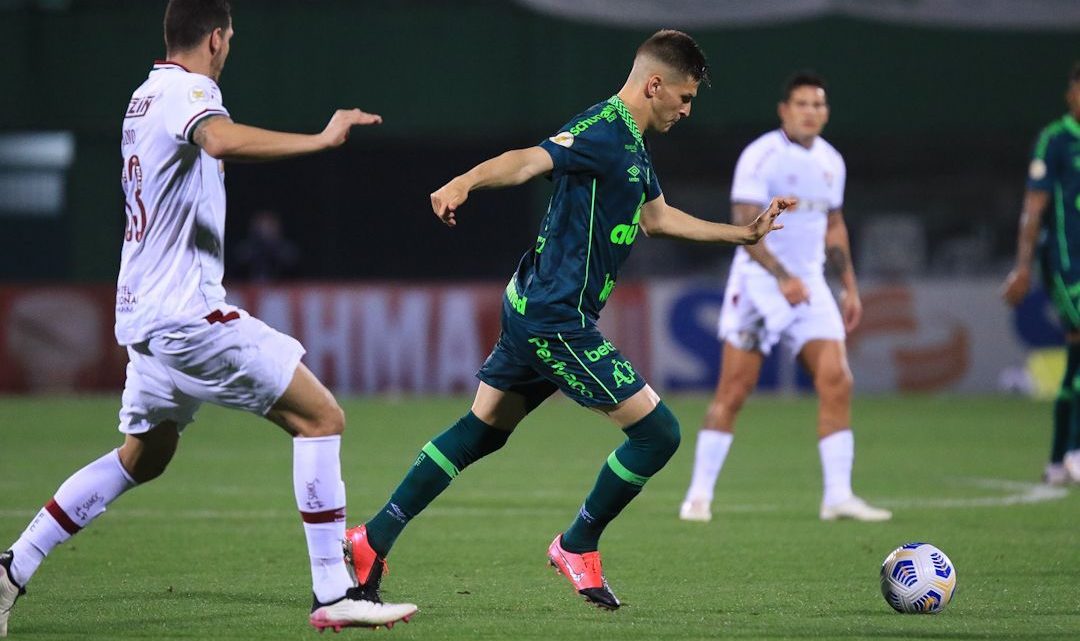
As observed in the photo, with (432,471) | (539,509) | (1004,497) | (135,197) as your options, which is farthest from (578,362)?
(1004,497)

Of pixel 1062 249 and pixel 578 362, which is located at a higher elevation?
pixel 578 362

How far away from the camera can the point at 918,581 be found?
6.52 metres

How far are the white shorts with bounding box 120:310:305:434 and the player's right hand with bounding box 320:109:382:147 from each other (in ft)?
2.65

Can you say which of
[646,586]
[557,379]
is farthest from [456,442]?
[646,586]

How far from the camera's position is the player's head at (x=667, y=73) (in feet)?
21.9

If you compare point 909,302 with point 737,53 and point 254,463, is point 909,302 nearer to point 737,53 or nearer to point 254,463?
point 737,53

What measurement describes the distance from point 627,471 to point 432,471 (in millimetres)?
778

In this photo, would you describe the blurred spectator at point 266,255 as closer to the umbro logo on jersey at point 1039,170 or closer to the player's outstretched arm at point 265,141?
the umbro logo on jersey at point 1039,170

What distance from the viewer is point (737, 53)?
2402 centimetres

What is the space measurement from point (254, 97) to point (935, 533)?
678 inches

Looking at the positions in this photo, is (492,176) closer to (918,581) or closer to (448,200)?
(448,200)

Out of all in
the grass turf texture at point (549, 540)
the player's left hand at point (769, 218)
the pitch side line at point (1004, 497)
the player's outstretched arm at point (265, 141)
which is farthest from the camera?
the pitch side line at point (1004, 497)

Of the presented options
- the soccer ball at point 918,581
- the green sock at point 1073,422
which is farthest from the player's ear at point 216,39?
the green sock at point 1073,422

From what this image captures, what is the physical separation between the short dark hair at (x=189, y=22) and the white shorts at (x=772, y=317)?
446 centimetres
